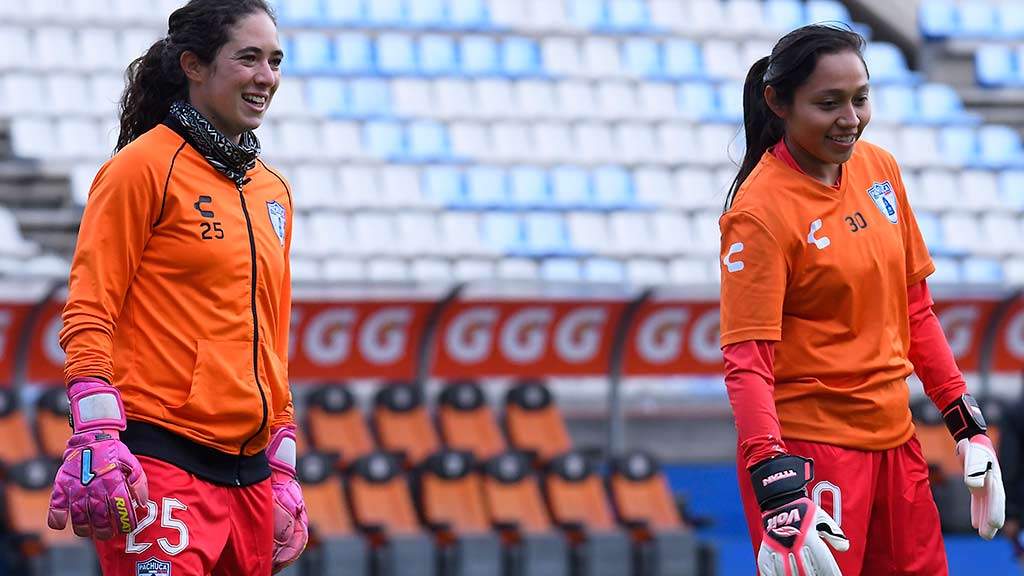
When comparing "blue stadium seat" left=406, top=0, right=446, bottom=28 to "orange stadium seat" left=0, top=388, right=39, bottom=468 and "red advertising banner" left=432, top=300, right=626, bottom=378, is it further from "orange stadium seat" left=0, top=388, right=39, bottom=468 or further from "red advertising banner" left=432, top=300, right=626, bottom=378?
"orange stadium seat" left=0, top=388, right=39, bottom=468

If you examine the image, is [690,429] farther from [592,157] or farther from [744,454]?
[744,454]

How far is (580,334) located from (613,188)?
2.38 metres

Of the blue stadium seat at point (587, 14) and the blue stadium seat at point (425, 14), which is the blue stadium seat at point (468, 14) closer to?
the blue stadium seat at point (425, 14)

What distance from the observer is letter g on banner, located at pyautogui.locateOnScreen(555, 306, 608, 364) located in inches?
400

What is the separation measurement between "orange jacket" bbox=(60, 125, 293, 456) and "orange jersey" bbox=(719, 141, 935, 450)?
1.06m

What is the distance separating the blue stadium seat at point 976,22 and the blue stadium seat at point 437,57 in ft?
16.3

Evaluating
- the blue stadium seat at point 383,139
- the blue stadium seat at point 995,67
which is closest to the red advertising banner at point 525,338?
the blue stadium seat at point 383,139

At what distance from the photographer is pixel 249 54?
140 inches

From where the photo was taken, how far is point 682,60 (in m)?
13.9

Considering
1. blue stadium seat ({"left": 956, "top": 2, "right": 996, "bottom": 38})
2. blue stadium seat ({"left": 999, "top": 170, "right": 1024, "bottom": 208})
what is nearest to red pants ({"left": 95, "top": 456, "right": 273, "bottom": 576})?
blue stadium seat ({"left": 999, "top": 170, "right": 1024, "bottom": 208})

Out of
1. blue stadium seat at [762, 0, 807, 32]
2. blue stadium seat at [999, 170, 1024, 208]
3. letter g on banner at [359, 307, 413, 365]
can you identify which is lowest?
letter g on banner at [359, 307, 413, 365]

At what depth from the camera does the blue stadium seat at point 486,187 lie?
11.9 meters

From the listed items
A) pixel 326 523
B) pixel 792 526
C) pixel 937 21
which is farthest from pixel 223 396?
pixel 937 21

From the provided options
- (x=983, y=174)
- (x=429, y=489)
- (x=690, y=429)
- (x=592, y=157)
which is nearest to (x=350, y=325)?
(x=429, y=489)
